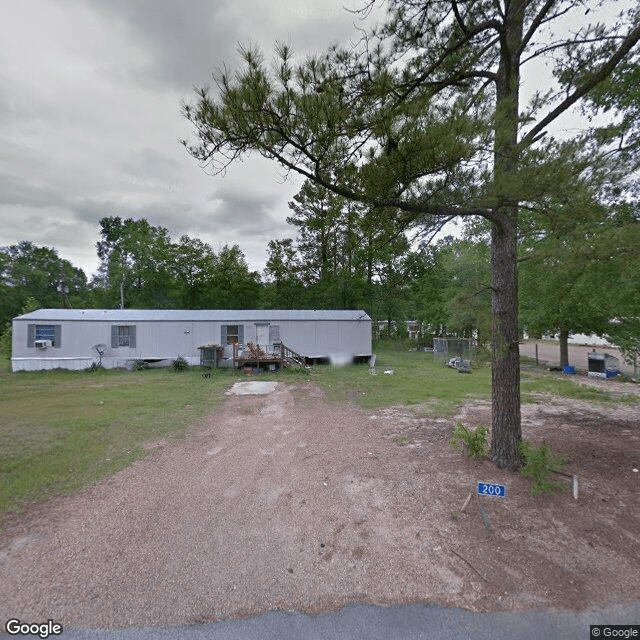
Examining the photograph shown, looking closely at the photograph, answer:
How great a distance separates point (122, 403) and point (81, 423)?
171 cm

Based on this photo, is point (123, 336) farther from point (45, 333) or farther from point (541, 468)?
point (541, 468)

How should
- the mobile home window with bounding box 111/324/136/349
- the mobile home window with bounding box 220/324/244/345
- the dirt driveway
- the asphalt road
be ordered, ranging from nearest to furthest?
the asphalt road < the dirt driveway < the mobile home window with bounding box 111/324/136/349 < the mobile home window with bounding box 220/324/244/345

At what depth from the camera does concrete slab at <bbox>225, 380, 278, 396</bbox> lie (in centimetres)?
952

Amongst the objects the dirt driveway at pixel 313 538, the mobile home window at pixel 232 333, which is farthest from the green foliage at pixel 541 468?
the mobile home window at pixel 232 333

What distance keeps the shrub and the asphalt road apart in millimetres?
12648

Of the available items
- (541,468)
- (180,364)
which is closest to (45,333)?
(180,364)

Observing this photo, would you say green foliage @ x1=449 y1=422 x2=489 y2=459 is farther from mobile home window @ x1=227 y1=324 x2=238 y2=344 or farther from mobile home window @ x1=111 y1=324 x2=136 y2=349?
mobile home window @ x1=111 y1=324 x2=136 y2=349

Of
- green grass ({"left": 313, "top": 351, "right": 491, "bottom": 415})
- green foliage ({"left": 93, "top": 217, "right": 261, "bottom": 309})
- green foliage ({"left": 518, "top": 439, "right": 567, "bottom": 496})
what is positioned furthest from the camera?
green foliage ({"left": 93, "top": 217, "right": 261, "bottom": 309})

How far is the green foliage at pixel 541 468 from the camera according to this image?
3787mm

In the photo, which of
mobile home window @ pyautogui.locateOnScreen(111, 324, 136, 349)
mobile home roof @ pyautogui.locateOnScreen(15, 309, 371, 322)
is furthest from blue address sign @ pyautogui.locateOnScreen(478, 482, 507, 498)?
mobile home window @ pyautogui.locateOnScreen(111, 324, 136, 349)

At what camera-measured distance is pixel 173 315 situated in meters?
14.9

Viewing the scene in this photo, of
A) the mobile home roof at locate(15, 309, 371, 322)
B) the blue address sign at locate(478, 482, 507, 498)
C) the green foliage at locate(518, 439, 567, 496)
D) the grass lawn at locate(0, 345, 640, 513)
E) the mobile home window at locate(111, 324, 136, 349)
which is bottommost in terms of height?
the grass lawn at locate(0, 345, 640, 513)

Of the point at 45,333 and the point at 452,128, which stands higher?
the point at 452,128

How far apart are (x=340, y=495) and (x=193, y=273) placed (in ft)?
81.3
